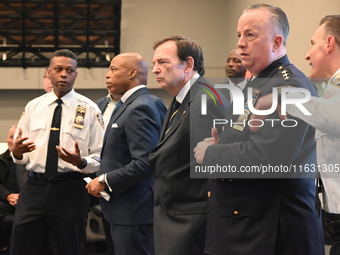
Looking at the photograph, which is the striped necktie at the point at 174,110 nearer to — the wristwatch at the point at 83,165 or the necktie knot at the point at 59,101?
the wristwatch at the point at 83,165

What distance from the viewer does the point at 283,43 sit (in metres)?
2.51

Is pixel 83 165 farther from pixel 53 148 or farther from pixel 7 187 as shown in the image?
pixel 7 187

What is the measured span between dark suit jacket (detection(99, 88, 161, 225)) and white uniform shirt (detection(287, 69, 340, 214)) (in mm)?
1498

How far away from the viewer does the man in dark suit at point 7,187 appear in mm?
5102

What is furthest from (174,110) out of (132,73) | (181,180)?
(132,73)

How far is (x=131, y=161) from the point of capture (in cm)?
363

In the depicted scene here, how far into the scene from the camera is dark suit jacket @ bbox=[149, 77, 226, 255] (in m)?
2.84

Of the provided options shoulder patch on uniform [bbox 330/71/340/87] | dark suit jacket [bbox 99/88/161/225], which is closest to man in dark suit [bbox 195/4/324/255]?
shoulder patch on uniform [bbox 330/71/340/87]

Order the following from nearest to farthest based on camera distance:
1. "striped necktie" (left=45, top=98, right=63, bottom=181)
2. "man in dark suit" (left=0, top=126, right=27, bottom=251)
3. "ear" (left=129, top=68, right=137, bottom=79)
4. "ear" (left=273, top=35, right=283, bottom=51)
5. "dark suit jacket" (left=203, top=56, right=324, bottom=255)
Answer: "dark suit jacket" (left=203, top=56, right=324, bottom=255)
"ear" (left=273, top=35, right=283, bottom=51)
"ear" (left=129, top=68, right=137, bottom=79)
"striped necktie" (left=45, top=98, right=63, bottom=181)
"man in dark suit" (left=0, top=126, right=27, bottom=251)

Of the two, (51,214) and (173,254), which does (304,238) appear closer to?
(173,254)

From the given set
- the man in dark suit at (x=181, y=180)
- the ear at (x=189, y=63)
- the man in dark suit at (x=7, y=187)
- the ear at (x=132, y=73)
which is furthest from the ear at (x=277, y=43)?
the man in dark suit at (x=7, y=187)

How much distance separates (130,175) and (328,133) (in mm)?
1660

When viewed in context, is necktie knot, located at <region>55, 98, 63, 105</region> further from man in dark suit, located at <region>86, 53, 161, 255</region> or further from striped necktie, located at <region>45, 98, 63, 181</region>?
man in dark suit, located at <region>86, 53, 161, 255</region>

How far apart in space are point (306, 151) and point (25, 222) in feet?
7.85
